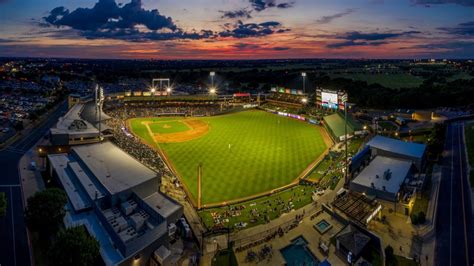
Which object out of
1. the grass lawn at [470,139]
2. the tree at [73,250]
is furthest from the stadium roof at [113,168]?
the grass lawn at [470,139]

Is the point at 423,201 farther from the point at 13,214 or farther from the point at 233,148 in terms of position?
the point at 13,214

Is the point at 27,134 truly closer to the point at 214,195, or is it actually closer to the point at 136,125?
the point at 136,125

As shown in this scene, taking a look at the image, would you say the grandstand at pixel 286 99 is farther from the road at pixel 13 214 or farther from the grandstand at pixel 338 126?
the road at pixel 13 214

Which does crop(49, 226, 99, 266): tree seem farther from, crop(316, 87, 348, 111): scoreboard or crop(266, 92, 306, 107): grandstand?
crop(266, 92, 306, 107): grandstand

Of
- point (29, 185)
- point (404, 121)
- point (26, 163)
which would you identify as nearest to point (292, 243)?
point (29, 185)

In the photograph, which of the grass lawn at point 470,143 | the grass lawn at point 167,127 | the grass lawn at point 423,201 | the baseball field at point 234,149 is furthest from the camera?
the grass lawn at point 167,127

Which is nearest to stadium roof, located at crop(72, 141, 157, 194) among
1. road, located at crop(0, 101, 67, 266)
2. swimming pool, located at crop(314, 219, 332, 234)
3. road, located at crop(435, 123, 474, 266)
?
road, located at crop(0, 101, 67, 266)

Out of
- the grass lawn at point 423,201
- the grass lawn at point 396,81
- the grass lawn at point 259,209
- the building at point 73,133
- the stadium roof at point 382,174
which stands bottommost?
the grass lawn at point 259,209
